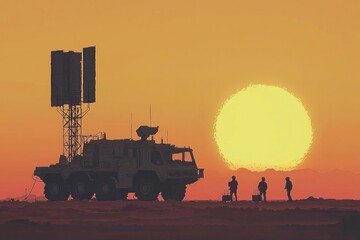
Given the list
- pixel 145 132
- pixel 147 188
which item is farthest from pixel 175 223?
pixel 145 132

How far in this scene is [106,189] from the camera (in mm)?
59156

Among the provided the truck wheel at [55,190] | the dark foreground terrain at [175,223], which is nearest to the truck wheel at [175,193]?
the truck wheel at [55,190]

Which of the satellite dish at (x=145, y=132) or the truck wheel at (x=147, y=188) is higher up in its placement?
the satellite dish at (x=145, y=132)

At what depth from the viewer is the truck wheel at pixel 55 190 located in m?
61.2

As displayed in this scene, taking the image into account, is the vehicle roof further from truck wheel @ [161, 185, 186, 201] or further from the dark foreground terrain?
the dark foreground terrain

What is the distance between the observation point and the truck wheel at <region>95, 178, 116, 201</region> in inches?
2320

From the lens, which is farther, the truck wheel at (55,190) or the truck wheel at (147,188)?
the truck wheel at (55,190)

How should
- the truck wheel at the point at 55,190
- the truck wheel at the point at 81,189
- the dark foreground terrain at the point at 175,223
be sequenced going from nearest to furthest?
the dark foreground terrain at the point at 175,223, the truck wheel at the point at 81,189, the truck wheel at the point at 55,190

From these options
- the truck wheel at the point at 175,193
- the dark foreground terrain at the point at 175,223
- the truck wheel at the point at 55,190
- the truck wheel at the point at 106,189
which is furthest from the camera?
the truck wheel at the point at 55,190

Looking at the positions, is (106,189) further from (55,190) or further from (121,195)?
(55,190)

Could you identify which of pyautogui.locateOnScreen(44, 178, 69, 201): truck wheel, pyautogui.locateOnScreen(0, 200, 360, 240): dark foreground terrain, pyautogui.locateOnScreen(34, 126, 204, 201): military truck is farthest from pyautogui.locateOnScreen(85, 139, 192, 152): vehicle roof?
pyautogui.locateOnScreen(0, 200, 360, 240): dark foreground terrain

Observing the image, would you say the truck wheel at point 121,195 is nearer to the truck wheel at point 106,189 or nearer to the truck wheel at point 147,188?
the truck wheel at point 106,189

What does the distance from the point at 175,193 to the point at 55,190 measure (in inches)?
306

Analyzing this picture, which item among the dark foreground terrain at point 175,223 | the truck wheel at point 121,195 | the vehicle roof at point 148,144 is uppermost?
the vehicle roof at point 148,144
